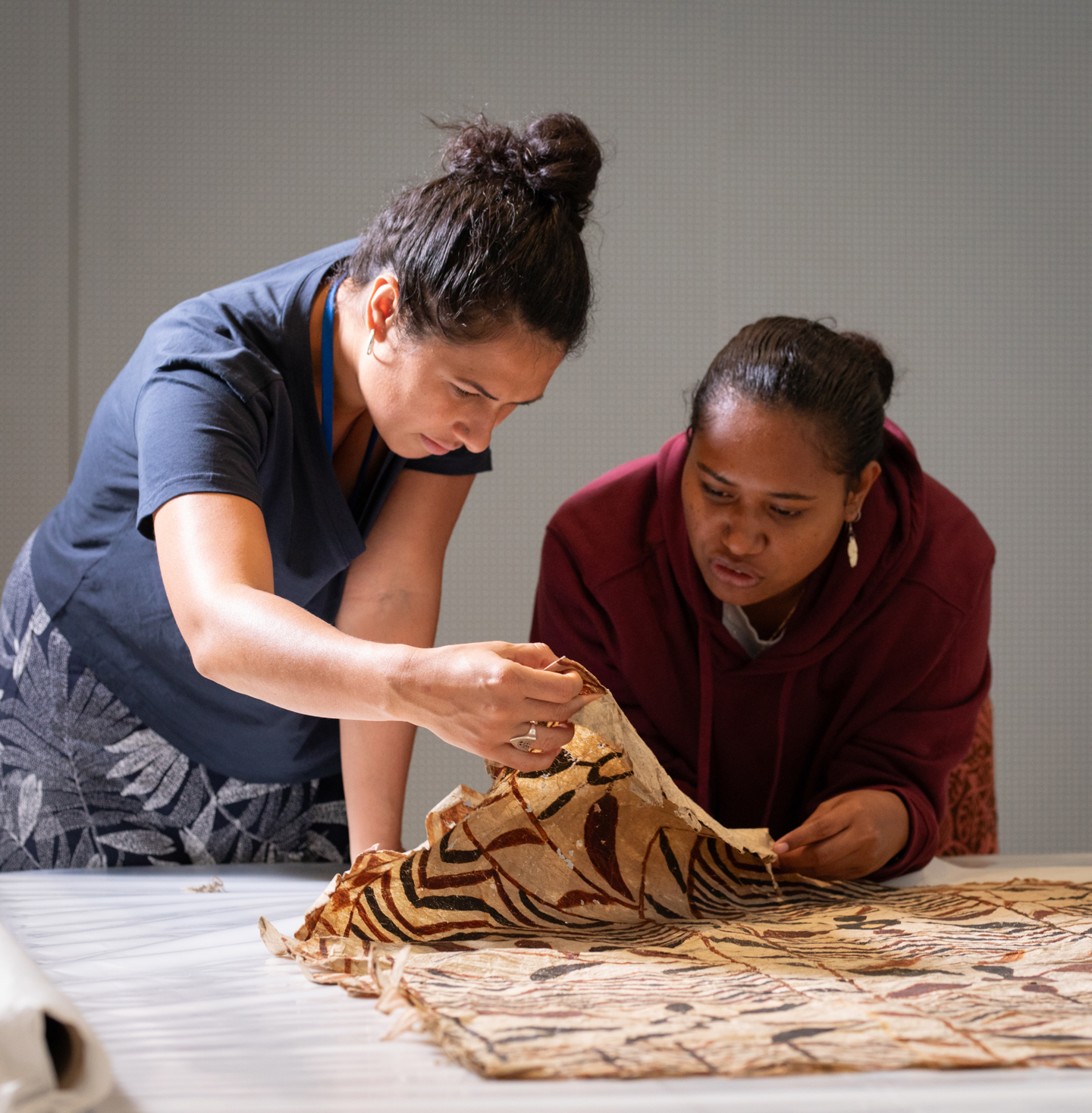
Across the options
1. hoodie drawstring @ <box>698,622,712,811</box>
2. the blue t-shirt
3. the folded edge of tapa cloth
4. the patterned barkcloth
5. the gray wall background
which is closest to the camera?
the folded edge of tapa cloth

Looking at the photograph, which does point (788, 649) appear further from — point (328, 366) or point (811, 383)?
point (328, 366)

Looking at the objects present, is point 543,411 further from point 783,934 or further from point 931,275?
point 783,934

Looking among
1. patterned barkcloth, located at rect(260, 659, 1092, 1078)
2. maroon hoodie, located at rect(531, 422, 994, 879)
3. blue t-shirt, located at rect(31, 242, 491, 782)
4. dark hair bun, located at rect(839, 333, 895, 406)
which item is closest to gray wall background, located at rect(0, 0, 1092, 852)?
dark hair bun, located at rect(839, 333, 895, 406)

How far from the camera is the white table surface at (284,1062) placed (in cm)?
65

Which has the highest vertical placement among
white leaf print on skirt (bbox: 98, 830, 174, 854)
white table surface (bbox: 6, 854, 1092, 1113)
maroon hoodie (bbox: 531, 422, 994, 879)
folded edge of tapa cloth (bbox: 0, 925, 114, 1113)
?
maroon hoodie (bbox: 531, 422, 994, 879)

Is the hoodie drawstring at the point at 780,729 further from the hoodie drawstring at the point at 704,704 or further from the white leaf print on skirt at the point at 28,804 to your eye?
the white leaf print on skirt at the point at 28,804

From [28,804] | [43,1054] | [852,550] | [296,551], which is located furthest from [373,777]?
[43,1054]

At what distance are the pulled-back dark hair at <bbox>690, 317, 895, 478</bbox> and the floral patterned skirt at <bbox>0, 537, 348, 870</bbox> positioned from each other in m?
0.77

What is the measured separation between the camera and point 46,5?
9.54 feet

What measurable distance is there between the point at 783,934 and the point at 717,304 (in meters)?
2.39

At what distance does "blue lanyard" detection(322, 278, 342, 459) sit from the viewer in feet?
4.07

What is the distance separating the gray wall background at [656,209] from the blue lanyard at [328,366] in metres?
1.78

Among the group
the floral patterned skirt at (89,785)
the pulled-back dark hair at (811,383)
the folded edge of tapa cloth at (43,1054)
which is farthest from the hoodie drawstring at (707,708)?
the folded edge of tapa cloth at (43,1054)

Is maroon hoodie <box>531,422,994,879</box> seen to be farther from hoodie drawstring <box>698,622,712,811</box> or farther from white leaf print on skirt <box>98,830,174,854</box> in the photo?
white leaf print on skirt <box>98,830,174,854</box>
